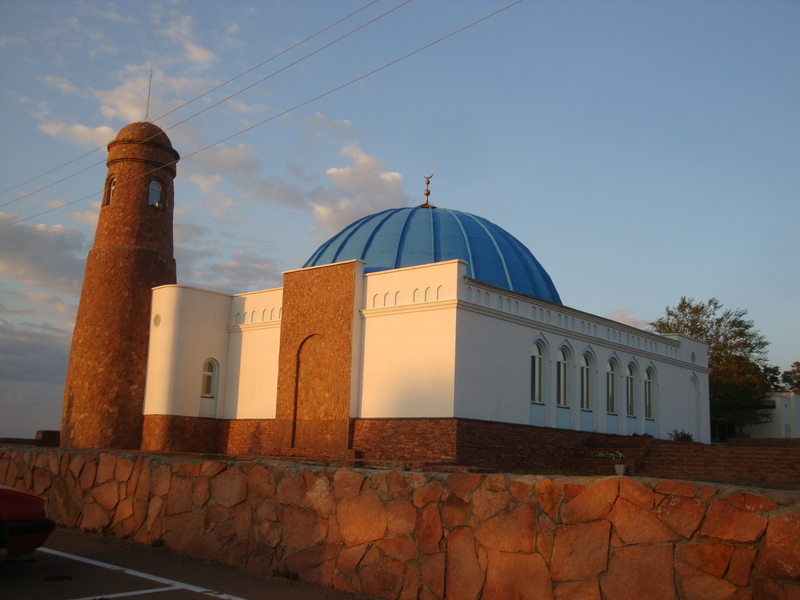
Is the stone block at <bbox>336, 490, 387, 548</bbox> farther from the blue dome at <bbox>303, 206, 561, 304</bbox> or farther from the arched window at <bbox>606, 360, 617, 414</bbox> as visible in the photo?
the arched window at <bbox>606, 360, 617, 414</bbox>

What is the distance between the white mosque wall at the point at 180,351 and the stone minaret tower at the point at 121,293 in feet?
1.48

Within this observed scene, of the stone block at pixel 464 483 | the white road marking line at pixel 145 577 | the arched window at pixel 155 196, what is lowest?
the white road marking line at pixel 145 577

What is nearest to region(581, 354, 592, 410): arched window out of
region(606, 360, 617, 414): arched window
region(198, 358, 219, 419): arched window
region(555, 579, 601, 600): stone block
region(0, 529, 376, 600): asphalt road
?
region(606, 360, 617, 414): arched window

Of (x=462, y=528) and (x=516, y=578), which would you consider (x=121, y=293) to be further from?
(x=516, y=578)

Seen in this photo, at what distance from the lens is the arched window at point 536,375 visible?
866 inches

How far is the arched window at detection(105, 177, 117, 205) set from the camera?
25.4m

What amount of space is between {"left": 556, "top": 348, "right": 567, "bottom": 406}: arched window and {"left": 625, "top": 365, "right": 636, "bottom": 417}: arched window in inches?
148

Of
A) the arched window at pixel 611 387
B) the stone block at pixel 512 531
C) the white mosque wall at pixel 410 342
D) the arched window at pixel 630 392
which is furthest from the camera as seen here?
the arched window at pixel 630 392

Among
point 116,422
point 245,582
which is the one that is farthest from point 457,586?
point 116,422

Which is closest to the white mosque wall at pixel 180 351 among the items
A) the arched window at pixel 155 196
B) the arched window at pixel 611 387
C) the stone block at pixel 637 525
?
the arched window at pixel 155 196

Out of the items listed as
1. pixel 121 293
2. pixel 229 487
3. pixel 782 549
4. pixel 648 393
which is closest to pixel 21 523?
pixel 229 487

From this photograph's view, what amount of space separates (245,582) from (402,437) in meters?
11.8

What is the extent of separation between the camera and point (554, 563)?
6.16 metres

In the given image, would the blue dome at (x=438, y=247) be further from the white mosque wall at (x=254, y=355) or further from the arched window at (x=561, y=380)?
the white mosque wall at (x=254, y=355)
